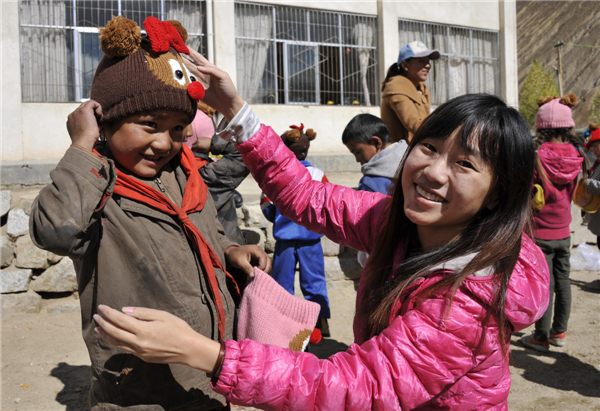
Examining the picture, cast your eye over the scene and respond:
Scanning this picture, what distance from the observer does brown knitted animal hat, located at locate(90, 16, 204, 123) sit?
156 cm

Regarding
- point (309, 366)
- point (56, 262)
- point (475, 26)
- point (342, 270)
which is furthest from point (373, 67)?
point (309, 366)

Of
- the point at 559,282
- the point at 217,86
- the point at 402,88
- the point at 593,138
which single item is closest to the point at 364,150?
the point at 402,88

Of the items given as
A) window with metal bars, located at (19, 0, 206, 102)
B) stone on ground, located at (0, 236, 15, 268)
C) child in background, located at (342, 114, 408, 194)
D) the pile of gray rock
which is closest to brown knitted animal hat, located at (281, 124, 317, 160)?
child in background, located at (342, 114, 408, 194)

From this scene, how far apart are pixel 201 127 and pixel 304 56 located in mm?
7515

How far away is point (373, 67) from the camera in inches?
458

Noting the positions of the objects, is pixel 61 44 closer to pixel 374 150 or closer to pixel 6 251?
pixel 6 251

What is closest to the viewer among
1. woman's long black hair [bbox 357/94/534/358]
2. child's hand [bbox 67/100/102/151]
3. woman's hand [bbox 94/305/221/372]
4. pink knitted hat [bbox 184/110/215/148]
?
woman's hand [bbox 94/305/221/372]

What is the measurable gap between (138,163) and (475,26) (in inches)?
525

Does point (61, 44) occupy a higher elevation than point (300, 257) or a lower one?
higher

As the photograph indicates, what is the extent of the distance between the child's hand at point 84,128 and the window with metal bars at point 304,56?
29.6ft

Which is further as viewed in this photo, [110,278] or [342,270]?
[342,270]

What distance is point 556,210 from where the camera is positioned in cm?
405

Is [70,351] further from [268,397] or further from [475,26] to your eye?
[475,26]

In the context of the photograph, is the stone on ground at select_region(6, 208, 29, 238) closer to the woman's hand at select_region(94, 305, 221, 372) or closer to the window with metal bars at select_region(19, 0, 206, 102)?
the woman's hand at select_region(94, 305, 221, 372)
